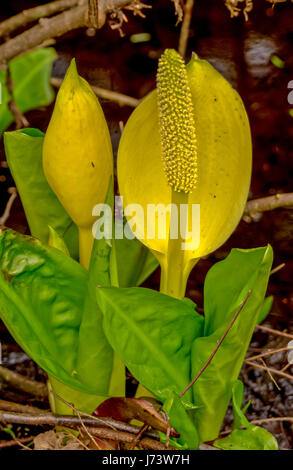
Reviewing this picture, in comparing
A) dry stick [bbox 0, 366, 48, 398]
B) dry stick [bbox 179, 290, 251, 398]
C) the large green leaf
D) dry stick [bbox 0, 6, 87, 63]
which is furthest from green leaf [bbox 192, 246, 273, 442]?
dry stick [bbox 0, 6, 87, 63]

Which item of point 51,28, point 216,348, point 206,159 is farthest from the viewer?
point 51,28

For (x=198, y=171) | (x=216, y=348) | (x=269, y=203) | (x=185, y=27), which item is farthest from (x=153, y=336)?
(x=185, y=27)

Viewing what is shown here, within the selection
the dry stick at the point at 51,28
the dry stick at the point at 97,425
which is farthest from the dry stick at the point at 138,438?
the dry stick at the point at 51,28

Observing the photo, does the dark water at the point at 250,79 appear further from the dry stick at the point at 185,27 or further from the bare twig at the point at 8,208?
the bare twig at the point at 8,208

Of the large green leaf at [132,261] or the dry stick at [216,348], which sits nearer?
the dry stick at [216,348]

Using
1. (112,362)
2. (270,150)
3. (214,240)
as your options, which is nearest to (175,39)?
(270,150)

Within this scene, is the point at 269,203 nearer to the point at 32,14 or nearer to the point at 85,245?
the point at 85,245
